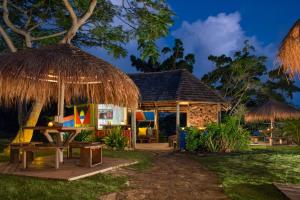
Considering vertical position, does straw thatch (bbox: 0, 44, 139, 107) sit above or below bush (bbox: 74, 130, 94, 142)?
above

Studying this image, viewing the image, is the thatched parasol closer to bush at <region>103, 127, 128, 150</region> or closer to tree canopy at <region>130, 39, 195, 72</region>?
bush at <region>103, 127, 128, 150</region>

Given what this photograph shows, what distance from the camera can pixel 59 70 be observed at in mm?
9086

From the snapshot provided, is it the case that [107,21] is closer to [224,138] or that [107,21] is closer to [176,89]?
[176,89]

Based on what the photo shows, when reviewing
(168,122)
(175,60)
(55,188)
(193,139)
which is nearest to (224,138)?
(193,139)

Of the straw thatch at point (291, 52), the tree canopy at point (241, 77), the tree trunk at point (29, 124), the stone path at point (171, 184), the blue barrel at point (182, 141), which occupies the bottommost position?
the stone path at point (171, 184)

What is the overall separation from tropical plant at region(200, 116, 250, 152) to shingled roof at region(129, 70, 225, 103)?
2.68m

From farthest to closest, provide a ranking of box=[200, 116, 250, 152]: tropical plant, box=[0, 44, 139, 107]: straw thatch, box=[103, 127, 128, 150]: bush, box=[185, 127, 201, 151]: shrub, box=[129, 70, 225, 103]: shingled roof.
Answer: box=[129, 70, 225, 103]: shingled roof
box=[103, 127, 128, 150]: bush
box=[185, 127, 201, 151]: shrub
box=[200, 116, 250, 152]: tropical plant
box=[0, 44, 139, 107]: straw thatch

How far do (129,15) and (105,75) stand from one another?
6809 millimetres

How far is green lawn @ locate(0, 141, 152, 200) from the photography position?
657cm

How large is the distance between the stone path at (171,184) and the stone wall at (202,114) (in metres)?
9.70

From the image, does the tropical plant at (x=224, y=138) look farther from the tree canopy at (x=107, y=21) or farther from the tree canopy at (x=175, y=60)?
the tree canopy at (x=175, y=60)

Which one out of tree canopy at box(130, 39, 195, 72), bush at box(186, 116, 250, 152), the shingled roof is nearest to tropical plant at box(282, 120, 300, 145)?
the shingled roof

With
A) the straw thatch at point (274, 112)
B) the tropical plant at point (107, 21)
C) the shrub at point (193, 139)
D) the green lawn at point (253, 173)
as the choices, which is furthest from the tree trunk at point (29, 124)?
the straw thatch at point (274, 112)

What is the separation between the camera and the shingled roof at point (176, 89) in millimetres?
18078
